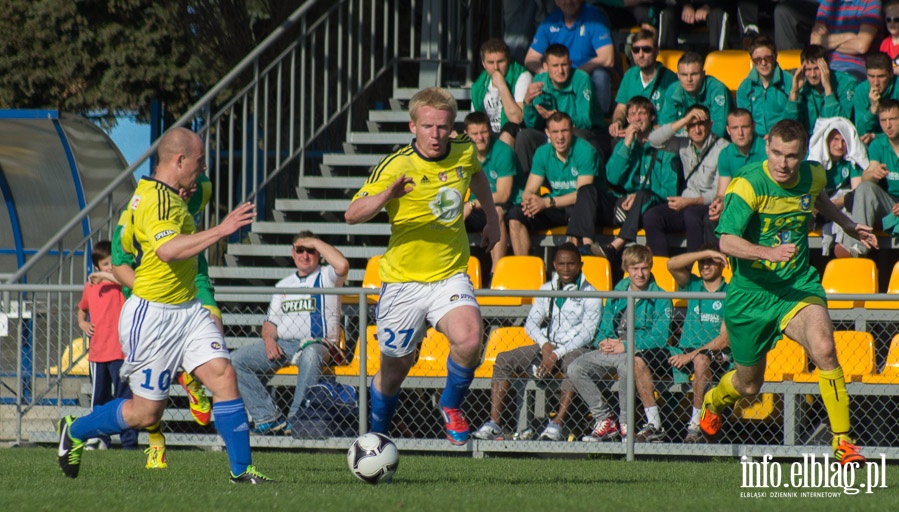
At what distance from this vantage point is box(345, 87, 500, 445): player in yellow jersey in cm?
751

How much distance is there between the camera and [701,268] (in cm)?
1066

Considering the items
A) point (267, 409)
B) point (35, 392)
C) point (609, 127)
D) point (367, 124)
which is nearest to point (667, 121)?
point (609, 127)

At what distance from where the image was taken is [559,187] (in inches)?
487

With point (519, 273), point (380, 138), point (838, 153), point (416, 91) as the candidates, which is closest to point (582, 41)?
point (416, 91)

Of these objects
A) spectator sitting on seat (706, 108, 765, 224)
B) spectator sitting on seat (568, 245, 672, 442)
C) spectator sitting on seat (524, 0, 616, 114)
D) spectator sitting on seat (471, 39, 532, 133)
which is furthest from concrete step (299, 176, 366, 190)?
spectator sitting on seat (568, 245, 672, 442)

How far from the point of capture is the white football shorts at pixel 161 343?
23.3ft

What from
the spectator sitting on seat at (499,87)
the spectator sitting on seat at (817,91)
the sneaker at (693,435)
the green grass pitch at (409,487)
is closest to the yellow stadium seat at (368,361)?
the green grass pitch at (409,487)

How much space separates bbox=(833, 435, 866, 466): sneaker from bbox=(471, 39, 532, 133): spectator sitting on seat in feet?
21.3

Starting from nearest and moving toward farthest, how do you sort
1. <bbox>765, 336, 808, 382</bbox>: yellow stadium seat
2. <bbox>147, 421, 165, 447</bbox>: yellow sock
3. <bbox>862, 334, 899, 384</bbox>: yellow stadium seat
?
<bbox>147, 421, 165, 447</bbox>: yellow sock, <bbox>862, 334, 899, 384</bbox>: yellow stadium seat, <bbox>765, 336, 808, 382</bbox>: yellow stadium seat

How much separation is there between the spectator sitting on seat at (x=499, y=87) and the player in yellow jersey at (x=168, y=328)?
6.44 meters

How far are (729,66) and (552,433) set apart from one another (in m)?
5.48

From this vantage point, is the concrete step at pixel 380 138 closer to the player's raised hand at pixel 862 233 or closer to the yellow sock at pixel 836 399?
the player's raised hand at pixel 862 233

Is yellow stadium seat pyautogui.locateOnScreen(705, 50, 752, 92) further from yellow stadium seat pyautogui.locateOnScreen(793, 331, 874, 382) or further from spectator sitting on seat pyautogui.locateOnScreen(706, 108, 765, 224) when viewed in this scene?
yellow stadium seat pyautogui.locateOnScreen(793, 331, 874, 382)

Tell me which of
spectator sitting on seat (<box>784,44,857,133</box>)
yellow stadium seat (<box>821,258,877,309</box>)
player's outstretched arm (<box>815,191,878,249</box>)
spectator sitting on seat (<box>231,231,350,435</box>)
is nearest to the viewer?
player's outstretched arm (<box>815,191,878,249</box>)
